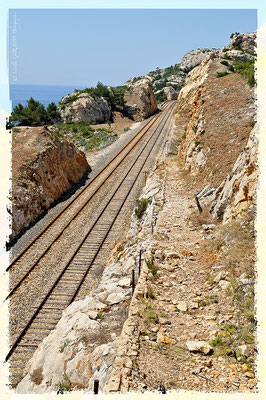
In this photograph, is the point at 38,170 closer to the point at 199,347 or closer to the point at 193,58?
the point at 199,347

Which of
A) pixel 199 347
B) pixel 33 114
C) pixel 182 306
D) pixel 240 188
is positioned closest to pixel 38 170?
pixel 240 188

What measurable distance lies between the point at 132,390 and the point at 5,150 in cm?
1970

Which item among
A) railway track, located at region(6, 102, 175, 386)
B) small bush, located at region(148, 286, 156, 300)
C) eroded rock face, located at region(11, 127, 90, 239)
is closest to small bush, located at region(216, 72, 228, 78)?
railway track, located at region(6, 102, 175, 386)

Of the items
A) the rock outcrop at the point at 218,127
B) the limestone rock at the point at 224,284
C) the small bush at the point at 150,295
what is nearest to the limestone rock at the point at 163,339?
the small bush at the point at 150,295

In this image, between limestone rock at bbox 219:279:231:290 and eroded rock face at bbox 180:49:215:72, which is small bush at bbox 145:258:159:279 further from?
eroded rock face at bbox 180:49:215:72

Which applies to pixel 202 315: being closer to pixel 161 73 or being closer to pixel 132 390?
pixel 132 390

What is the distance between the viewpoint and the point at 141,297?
9047mm

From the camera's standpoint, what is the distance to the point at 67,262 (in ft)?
50.9

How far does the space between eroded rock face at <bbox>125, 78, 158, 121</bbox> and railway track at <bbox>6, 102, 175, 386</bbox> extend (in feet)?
115

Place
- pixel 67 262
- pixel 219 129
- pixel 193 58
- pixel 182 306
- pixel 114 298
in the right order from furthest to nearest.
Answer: pixel 193 58 < pixel 219 129 < pixel 67 262 < pixel 114 298 < pixel 182 306

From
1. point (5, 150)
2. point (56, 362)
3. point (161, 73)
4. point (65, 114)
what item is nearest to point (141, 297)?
point (56, 362)

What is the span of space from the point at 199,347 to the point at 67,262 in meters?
9.95

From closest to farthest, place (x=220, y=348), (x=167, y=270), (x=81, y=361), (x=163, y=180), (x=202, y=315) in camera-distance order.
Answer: (x=220, y=348) → (x=81, y=361) → (x=202, y=315) → (x=167, y=270) → (x=163, y=180)

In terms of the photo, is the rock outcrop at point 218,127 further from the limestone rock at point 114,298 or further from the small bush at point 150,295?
the limestone rock at point 114,298
